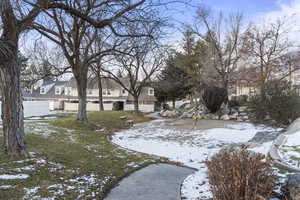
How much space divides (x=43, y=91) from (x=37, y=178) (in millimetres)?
37887

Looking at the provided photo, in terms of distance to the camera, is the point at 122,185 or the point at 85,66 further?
the point at 85,66

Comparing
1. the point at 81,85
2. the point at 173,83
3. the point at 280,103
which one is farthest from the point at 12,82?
the point at 173,83

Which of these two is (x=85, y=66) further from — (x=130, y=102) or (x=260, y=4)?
(x=130, y=102)

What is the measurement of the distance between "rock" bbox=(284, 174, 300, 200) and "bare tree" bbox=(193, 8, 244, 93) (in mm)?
16508

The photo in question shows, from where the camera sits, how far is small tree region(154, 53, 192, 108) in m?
24.8

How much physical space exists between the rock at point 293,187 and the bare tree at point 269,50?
646 inches

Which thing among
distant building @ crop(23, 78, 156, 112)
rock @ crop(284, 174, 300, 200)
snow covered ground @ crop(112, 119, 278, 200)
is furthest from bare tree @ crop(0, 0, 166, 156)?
distant building @ crop(23, 78, 156, 112)

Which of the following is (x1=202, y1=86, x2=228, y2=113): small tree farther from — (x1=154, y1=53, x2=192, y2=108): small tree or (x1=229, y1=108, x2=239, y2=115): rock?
(x1=154, y1=53, x2=192, y2=108): small tree

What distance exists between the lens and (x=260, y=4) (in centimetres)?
893

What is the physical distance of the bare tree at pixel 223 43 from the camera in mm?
18781

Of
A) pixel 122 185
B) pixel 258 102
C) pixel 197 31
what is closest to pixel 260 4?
pixel 258 102

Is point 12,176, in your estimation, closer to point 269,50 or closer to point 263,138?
point 263,138

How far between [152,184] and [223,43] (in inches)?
731

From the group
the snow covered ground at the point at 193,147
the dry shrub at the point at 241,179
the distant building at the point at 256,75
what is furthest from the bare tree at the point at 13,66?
the distant building at the point at 256,75
